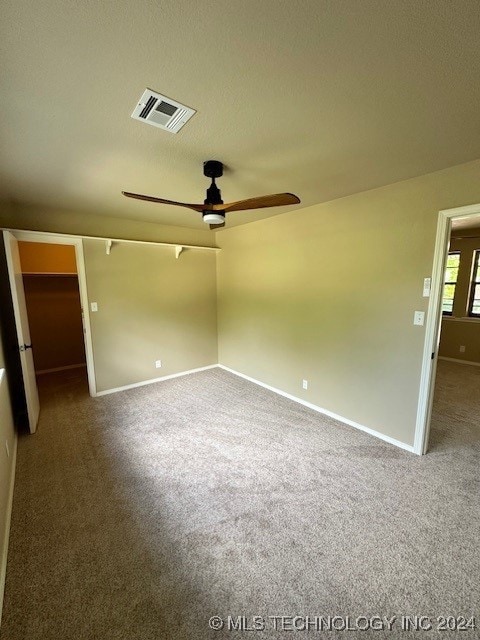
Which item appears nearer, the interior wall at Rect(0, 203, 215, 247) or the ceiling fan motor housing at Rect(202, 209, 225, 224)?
the ceiling fan motor housing at Rect(202, 209, 225, 224)

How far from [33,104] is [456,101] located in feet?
6.98

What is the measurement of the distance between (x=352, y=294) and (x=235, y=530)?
2.34m

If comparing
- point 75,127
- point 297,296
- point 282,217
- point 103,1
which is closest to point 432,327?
point 297,296

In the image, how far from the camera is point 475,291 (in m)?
5.00

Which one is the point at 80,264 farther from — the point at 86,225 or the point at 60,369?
the point at 60,369

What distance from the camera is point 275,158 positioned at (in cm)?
194

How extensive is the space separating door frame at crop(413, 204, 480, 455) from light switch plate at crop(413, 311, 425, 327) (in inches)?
1.7

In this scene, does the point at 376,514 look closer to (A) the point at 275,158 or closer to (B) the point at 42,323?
(A) the point at 275,158

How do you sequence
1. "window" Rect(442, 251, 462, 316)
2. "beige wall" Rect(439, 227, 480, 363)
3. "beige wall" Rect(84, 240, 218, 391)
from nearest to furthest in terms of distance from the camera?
"beige wall" Rect(84, 240, 218, 391), "beige wall" Rect(439, 227, 480, 363), "window" Rect(442, 251, 462, 316)

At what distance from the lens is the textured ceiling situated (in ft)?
2.98

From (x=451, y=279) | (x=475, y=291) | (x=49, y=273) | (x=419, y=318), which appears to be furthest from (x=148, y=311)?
(x=475, y=291)

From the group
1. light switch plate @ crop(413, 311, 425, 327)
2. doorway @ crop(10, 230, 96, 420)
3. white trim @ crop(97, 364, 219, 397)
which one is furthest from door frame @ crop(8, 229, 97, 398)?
light switch plate @ crop(413, 311, 425, 327)

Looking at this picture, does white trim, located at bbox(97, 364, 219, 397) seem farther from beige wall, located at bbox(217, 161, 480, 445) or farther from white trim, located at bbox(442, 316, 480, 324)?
white trim, located at bbox(442, 316, 480, 324)

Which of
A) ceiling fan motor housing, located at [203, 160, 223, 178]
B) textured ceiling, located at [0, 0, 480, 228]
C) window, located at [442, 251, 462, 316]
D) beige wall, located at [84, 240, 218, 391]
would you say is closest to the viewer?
textured ceiling, located at [0, 0, 480, 228]
